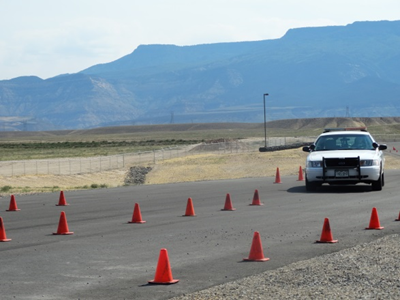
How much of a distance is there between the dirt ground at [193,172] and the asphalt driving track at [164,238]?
15962mm

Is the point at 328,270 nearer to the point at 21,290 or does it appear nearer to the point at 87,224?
the point at 21,290

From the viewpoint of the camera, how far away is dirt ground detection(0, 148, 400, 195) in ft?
144

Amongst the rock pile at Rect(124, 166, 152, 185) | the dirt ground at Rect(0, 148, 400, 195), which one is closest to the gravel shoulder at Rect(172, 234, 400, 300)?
the dirt ground at Rect(0, 148, 400, 195)

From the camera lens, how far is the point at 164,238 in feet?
50.1

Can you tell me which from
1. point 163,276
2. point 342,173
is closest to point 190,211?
point 342,173

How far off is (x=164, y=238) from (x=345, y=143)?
12943mm

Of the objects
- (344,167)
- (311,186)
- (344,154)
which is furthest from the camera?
(311,186)

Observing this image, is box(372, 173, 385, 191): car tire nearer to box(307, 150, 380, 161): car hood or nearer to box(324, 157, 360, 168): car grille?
box(307, 150, 380, 161): car hood

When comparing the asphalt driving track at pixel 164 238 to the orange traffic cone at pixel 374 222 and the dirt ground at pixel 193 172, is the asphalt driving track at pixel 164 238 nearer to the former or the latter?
the orange traffic cone at pixel 374 222

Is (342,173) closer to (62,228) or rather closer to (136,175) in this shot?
(62,228)

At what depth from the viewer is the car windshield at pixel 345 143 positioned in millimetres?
26781

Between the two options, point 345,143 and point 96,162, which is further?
point 96,162

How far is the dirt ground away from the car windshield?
12429 millimetres

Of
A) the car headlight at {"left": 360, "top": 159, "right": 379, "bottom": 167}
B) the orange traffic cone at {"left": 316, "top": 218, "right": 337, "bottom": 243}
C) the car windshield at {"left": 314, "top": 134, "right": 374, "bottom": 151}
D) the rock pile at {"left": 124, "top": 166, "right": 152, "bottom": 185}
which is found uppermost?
the car windshield at {"left": 314, "top": 134, "right": 374, "bottom": 151}
